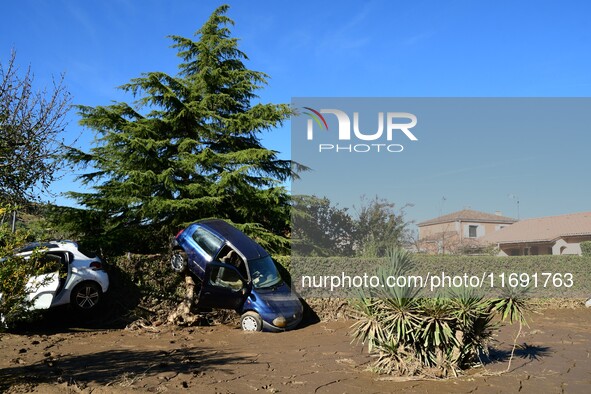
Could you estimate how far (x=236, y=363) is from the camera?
7750 millimetres

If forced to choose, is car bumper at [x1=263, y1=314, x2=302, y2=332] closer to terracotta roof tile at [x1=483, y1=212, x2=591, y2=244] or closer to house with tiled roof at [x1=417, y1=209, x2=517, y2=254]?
house with tiled roof at [x1=417, y1=209, x2=517, y2=254]

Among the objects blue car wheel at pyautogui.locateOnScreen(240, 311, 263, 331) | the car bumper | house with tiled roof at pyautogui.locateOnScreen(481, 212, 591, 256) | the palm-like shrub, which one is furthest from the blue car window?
house with tiled roof at pyautogui.locateOnScreen(481, 212, 591, 256)

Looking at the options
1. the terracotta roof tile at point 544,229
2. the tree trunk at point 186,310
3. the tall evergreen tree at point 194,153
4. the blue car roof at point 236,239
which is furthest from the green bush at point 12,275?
the terracotta roof tile at point 544,229

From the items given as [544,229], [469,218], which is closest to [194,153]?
[469,218]

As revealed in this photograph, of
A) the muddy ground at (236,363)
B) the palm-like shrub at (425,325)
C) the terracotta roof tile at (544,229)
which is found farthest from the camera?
the terracotta roof tile at (544,229)

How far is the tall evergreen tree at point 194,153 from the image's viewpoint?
16.3 m

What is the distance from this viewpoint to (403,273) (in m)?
7.21

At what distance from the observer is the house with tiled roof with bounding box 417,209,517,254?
88.0 feet

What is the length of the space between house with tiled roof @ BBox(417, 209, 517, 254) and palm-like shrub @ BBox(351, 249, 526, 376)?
18.3m

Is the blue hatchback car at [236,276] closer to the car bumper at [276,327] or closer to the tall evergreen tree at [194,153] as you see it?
the car bumper at [276,327]

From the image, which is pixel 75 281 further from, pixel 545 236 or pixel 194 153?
pixel 545 236

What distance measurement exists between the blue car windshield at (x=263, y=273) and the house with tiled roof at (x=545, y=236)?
22.4m

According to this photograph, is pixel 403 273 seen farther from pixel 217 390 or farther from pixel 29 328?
pixel 29 328

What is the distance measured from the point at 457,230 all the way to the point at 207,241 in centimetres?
2158
